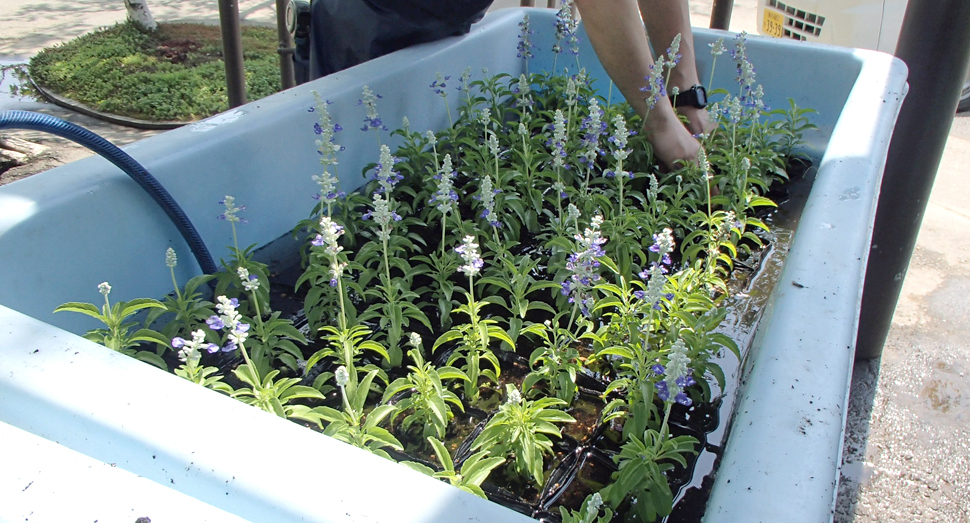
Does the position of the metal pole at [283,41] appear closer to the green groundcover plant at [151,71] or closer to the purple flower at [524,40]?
the purple flower at [524,40]

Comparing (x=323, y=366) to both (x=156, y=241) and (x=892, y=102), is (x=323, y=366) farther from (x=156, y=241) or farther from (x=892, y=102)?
(x=892, y=102)

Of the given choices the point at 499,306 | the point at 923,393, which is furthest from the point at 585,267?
the point at 923,393

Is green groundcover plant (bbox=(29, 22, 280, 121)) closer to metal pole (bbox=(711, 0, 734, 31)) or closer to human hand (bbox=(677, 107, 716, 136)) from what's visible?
metal pole (bbox=(711, 0, 734, 31))

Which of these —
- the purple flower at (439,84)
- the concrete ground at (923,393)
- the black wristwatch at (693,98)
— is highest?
the purple flower at (439,84)

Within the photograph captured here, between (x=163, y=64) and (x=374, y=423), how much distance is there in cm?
549

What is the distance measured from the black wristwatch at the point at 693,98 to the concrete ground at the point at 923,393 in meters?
1.17

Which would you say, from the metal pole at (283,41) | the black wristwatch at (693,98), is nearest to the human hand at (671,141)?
the black wristwatch at (693,98)

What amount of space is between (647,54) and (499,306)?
88 cm

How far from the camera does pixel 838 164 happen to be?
1391 mm

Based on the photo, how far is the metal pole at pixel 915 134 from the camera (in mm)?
2064

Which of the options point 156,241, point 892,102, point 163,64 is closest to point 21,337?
point 156,241

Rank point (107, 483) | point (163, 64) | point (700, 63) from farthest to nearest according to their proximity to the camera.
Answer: point (163, 64) < point (700, 63) < point (107, 483)

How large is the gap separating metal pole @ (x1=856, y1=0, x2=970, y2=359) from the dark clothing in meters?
1.31

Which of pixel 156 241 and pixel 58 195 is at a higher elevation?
pixel 58 195
